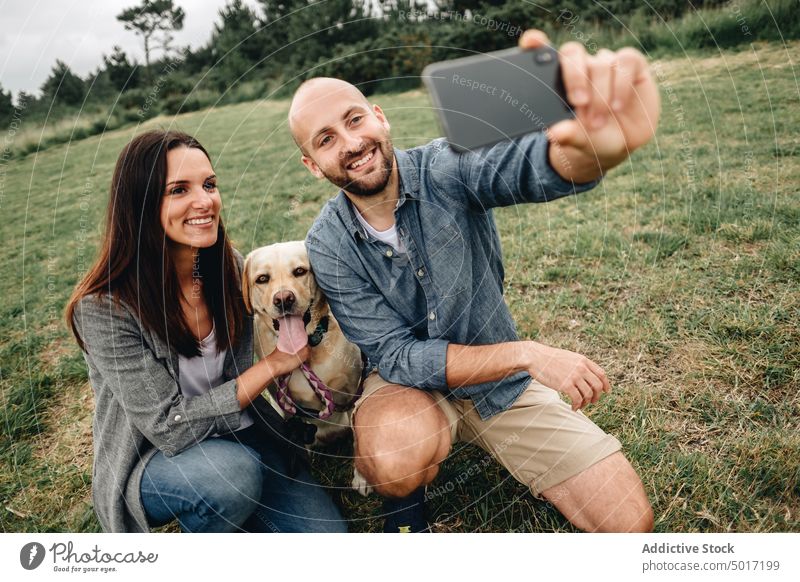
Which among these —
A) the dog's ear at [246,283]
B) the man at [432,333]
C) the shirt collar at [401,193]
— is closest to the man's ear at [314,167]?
the man at [432,333]

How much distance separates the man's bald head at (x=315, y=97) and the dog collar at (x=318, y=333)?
0.85 metres

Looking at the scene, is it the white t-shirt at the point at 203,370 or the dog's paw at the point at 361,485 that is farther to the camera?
the dog's paw at the point at 361,485

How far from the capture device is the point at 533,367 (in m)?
1.84

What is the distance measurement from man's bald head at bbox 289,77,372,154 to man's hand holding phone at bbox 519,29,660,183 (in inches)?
39.9

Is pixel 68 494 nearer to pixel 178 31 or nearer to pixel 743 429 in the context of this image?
pixel 178 31

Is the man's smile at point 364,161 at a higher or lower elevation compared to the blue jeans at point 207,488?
higher

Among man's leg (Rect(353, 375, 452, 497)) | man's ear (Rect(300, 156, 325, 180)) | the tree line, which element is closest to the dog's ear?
man's ear (Rect(300, 156, 325, 180))

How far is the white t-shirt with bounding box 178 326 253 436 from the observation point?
2.19 m

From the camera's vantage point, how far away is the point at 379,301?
212 centimetres

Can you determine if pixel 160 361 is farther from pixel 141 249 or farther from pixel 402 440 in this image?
pixel 402 440

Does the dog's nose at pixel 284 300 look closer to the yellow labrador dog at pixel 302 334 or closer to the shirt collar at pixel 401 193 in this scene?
the yellow labrador dog at pixel 302 334

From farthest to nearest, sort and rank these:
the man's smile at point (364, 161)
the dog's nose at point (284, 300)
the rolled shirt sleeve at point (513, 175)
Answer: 1. the dog's nose at point (284, 300)
2. the man's smile at point (364, 161)
3. the rolled shirt sleeve at point (513, 175)

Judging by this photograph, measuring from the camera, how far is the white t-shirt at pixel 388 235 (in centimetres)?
208

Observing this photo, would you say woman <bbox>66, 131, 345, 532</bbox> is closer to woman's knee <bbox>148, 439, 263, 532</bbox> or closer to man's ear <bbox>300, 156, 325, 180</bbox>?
woman's knee <bbox>148, 439, 263, 532</bbox>
